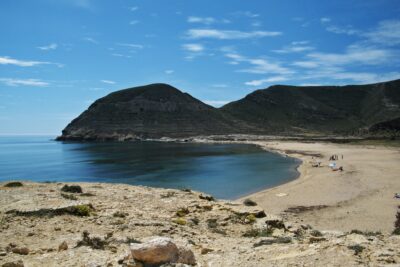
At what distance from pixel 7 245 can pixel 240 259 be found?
676 cm

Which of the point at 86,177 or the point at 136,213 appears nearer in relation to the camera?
the point at 136,213

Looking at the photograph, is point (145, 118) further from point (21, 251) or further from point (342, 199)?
point (21, 251)

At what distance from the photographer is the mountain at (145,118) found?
167000 millimetres

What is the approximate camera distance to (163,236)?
1214 cm

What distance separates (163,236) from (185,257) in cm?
365

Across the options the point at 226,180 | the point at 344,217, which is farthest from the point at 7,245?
the point at 226,180

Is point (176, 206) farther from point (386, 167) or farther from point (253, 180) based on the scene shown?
point (386, 167)

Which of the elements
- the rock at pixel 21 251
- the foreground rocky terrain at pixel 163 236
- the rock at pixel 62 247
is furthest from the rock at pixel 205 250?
the rock at pixel 21 251

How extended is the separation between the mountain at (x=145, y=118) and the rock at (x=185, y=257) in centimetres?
15346

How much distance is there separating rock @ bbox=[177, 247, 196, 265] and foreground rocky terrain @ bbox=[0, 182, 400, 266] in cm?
2

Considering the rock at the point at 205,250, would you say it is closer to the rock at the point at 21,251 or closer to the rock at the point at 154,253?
the rock at the point at 154,253

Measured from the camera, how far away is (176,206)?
57.6 feet

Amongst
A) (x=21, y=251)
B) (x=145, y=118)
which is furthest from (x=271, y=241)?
(x=145, y=118)

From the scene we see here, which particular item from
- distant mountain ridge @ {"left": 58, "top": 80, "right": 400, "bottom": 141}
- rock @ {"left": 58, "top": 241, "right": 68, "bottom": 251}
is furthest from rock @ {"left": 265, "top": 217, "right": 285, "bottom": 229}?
distant mountain ridge @ {"left": 58, "top": 80, "right": 400, "bottom": 141}
